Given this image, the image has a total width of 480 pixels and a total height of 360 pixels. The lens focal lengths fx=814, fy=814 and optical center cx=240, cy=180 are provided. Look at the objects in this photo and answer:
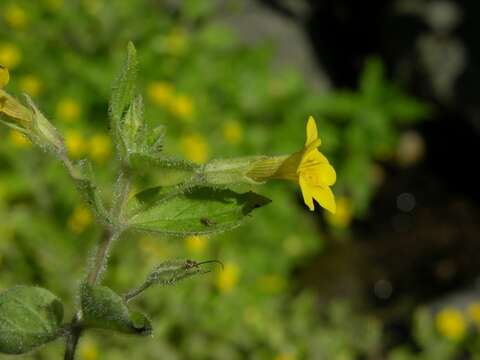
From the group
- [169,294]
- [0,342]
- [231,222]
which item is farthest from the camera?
[169,294]

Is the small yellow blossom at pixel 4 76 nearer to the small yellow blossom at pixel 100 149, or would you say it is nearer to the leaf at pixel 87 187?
the leaf at pixel 87 187

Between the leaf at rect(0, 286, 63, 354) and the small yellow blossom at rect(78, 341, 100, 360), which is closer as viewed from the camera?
the leaf at rect(0, 286, 63, 354)

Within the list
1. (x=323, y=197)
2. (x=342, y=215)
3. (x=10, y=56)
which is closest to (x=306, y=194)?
(x=323, y=197)

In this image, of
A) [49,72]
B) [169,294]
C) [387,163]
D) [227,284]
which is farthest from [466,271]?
[49,72]

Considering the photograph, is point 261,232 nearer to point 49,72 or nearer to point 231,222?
point 49,72

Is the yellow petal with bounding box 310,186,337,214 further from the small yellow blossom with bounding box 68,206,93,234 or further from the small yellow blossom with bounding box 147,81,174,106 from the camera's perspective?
the small yellow blossom with bounding box 147,81,174,106

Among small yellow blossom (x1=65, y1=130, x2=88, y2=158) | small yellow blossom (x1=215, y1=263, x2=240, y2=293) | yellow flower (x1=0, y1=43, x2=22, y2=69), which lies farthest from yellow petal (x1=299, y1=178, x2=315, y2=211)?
yellow flower (x1=0, y1=43, x2=22, y2=69)
